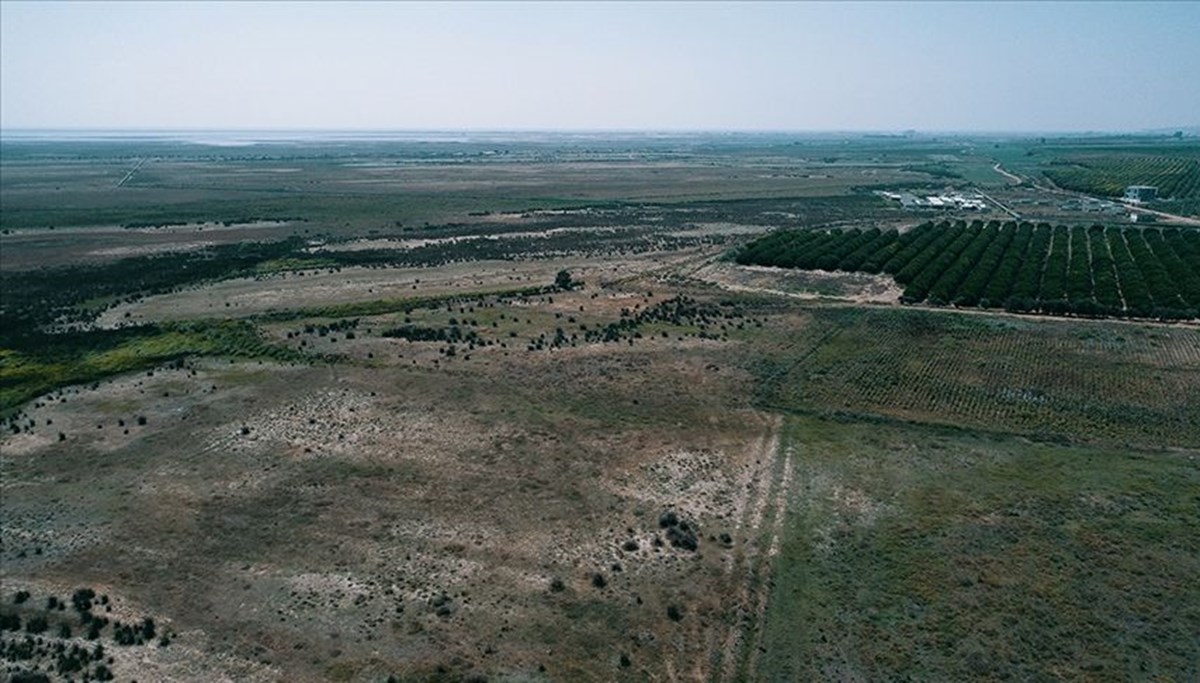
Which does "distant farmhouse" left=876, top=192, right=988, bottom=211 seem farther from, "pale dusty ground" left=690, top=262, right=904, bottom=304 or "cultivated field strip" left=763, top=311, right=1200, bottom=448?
A: "cultivated field strip" left=763, top=311, right=1200, bottom=448

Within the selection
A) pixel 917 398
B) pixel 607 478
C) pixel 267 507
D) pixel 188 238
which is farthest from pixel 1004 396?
pixel 188 238

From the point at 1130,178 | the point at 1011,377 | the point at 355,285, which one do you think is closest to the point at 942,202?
the point at 1130,178

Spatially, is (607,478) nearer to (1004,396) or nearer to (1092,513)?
(1092,513)

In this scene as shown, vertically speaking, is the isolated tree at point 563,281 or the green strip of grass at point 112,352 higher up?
the isolated tree at point 563,281

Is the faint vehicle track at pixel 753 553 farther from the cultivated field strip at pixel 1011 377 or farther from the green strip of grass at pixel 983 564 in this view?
the cultivated field strip at pixel 1011 377

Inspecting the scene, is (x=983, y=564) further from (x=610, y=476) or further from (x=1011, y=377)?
(x=1011, y=377)

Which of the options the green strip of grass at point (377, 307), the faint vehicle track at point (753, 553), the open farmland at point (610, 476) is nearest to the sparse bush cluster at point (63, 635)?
the open farmland at point (610, 476)
